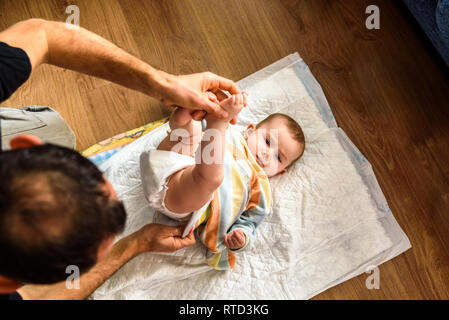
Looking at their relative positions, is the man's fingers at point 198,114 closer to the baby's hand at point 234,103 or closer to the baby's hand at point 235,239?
the baby's hand at point 234,103

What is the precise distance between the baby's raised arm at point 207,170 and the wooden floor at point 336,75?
0.51 metres

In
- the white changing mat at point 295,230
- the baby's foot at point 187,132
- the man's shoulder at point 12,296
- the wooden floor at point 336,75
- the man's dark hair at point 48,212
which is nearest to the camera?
the man's dark hair at point 48,212

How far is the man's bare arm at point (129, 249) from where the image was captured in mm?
991

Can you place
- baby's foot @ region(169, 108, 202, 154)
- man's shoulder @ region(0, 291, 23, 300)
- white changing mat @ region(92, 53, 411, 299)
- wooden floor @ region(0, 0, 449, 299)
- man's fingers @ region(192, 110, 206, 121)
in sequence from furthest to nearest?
wooden floor @ region(0, 0, 449, 299)
white changing mat @ region(92, 53, 411, 299)
baby's foot @ region(169, 108, 202, 154)
man's fingers @ region(192, 110, 206, 121)
man's shoulder @ region(0, 291, 23, 300)

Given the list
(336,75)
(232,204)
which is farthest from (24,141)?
(336,75)

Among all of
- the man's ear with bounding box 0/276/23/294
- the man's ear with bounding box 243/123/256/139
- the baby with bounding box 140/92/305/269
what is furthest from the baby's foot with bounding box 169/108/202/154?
the man's ear with bounding box 0/276/23/294

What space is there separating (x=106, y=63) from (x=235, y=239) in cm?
63

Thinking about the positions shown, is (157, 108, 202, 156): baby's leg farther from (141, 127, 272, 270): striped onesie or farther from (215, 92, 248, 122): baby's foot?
(215, 92, 248, 122): baby's foot

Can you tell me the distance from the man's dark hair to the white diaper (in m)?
0.38

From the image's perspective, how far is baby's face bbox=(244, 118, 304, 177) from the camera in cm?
111


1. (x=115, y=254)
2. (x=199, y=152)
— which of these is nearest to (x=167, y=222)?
(x=115, y=254)

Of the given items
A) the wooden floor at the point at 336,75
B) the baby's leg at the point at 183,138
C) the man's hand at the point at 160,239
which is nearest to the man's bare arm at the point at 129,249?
the man's hand at the point at 160,239

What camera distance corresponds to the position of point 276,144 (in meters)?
1.11

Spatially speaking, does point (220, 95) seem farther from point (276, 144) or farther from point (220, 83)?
point (276, 144)
